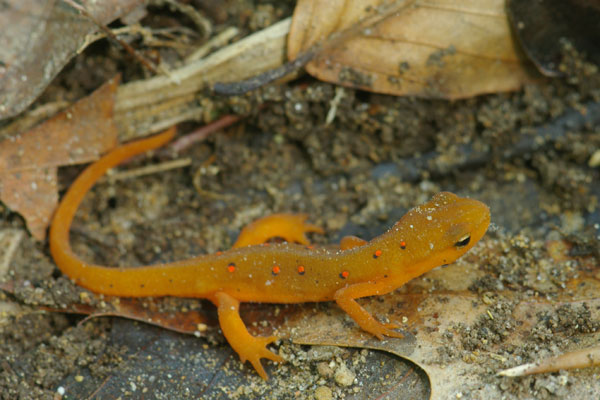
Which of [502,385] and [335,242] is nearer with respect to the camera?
[502,385]

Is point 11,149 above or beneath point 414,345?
above

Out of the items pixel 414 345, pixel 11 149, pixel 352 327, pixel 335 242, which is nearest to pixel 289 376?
pixel 352 327

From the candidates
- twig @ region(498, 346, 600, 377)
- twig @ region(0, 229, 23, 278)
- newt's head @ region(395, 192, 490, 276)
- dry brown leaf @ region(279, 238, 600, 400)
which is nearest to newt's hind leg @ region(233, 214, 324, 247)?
dry brown leaf @ region(279, 238, 600, 400)

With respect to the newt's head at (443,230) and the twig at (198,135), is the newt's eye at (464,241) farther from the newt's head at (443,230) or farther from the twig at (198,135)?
the twig at (198,135)

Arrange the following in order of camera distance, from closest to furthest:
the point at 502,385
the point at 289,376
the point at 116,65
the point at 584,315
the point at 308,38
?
1. the point at 502,385
2. the point at 584,315
3. the point at 289,376
4. the point at 308,38
5. the point at 116,65

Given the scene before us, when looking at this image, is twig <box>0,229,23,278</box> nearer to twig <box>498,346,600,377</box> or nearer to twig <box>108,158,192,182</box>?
twig <box>108,158,192,182</box>

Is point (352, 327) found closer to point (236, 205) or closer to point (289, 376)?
point (289, 376)

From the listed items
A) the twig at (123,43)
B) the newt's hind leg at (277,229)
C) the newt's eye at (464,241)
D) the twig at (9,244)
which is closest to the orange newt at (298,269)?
the newt's eye at (464,241)
